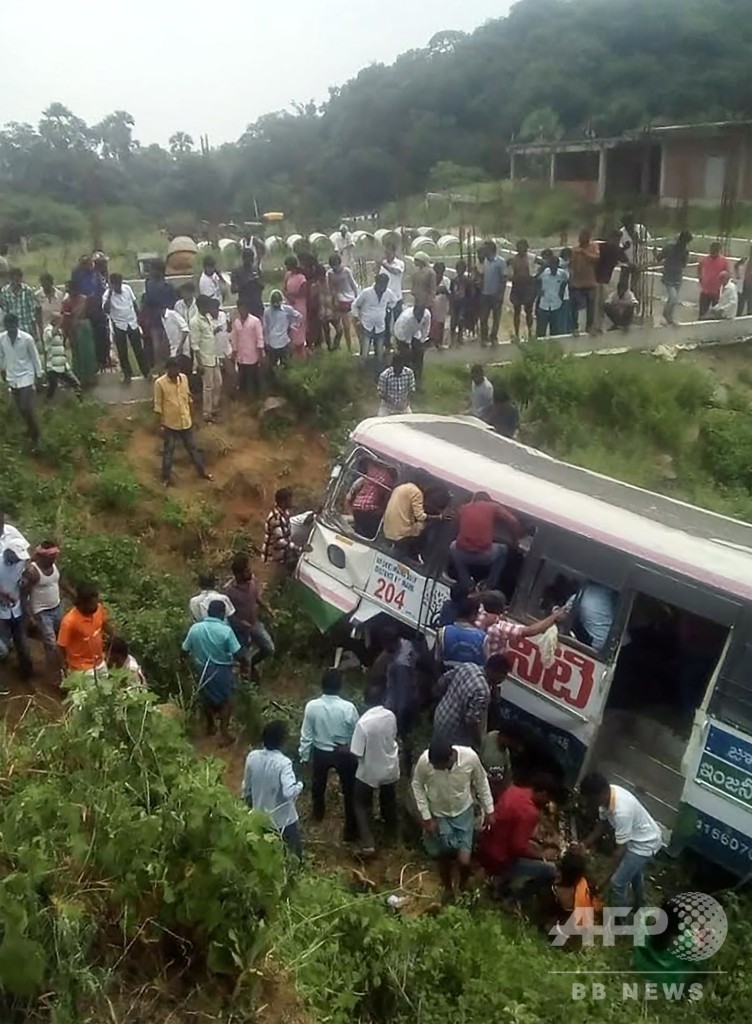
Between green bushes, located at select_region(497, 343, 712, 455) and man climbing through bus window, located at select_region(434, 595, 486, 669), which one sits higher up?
man climbing through bus window, located at select_region(434, 595, 486, 669)

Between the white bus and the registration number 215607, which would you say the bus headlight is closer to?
the white bus

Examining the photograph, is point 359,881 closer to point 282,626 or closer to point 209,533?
point 282,626

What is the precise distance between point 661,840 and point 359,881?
187cm

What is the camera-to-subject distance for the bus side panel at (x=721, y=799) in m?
5.77

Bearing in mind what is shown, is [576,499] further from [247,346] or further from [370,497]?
[247,346]

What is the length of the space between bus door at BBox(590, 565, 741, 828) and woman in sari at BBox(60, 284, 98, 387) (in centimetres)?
721

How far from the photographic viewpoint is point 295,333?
12.2 m

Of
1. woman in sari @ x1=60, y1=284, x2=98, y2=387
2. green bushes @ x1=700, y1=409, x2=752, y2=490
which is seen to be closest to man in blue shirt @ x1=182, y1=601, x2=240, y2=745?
woman in sari @ x1=60, y1=284, x2=98, y2=387

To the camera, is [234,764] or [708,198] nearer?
[234,764]

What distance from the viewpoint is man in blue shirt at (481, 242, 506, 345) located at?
13539 mm

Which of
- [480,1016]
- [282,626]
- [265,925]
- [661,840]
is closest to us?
[265,925]

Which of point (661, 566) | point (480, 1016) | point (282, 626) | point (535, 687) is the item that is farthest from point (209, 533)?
point (480, 1016)

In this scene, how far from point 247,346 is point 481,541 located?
210 inches

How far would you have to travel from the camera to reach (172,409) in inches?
400
